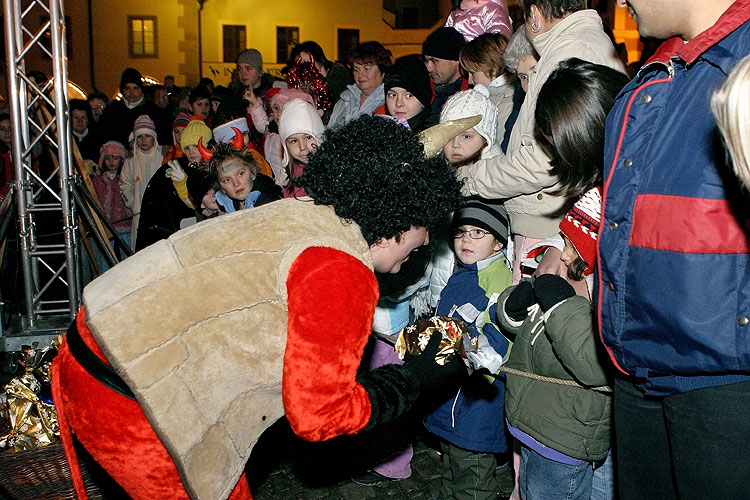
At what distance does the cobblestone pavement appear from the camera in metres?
3.85

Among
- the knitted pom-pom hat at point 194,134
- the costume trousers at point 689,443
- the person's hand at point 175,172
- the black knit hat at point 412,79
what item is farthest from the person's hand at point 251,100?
the costume trousers at point 689,443

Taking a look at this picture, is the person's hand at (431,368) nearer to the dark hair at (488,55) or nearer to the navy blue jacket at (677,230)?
the navy blue jacket at (677,230)

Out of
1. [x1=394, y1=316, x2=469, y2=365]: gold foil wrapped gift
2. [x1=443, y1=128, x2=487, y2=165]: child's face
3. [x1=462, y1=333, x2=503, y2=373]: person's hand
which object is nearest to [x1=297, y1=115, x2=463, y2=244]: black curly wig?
[x1=394, y1=316, x2=469, y2=365]: gold foil wrapped gift

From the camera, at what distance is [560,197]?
3418 mm

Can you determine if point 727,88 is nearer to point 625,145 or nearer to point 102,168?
point 625,145

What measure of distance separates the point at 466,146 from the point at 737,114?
2.66 meters

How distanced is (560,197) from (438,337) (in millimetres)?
1389

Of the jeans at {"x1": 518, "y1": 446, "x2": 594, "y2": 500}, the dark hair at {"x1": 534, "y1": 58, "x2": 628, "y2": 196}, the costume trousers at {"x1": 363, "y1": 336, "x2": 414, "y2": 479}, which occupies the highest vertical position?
the dark hair at {"x1": 534, "y1": 58, "x2": 628, "y2": 196}

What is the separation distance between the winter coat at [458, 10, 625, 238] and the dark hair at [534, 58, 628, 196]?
0.59 m

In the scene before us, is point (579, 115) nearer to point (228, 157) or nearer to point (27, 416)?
point (27, 416)

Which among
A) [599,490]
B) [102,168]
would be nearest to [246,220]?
[599,490]

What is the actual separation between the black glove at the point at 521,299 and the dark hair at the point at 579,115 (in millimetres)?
439

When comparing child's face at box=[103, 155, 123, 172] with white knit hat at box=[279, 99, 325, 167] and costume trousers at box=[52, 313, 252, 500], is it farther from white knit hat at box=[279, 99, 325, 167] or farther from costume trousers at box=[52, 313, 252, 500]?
costume trousers at box=[52, 313, 252, 500]

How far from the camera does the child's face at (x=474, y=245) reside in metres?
3.49
